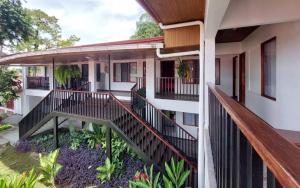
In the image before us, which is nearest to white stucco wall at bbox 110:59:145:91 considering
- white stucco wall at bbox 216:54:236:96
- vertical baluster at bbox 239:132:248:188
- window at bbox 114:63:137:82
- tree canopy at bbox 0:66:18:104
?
window at bbox 114:63:137:82

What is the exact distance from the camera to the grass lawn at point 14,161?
8.88 meters

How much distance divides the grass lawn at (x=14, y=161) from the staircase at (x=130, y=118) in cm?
100

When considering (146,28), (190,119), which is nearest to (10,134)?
(190,119)

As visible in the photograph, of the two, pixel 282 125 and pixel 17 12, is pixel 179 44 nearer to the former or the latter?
pixel 282 125

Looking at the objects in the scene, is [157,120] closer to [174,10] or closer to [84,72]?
[174,10]

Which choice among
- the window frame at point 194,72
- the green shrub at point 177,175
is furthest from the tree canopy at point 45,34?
the green shrub at point 177,175

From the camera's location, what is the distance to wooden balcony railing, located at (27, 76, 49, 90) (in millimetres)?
15547

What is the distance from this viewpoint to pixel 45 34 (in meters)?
26.5

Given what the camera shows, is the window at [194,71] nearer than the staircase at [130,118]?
No

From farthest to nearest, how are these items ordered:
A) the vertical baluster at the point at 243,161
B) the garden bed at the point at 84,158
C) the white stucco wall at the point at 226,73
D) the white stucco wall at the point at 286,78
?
the white stucco wall at the point at 226,73
the garden bed at the point at 84,158
the white stucco wall at the point at 286,78
the vertical baluster at the point at 243,161

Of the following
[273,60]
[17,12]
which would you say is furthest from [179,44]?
[17,12]

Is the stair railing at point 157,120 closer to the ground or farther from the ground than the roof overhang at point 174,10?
closer to the ground

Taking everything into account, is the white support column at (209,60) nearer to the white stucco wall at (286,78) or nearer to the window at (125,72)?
the white stucco wall at (286,78)

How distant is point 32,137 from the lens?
11.8 meters
